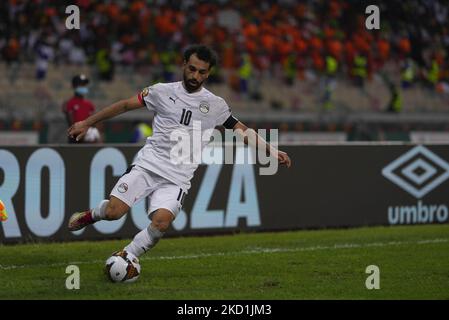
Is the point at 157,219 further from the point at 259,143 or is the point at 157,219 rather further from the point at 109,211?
the point at 259,143

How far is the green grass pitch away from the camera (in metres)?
7.71

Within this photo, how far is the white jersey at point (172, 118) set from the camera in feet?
27.2

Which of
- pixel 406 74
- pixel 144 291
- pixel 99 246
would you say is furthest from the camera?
pixel 406 74

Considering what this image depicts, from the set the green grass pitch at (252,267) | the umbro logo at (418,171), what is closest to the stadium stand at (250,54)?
the umbro logo at (418,171)

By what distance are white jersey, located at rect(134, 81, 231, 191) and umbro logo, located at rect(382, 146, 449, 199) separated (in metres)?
6.35

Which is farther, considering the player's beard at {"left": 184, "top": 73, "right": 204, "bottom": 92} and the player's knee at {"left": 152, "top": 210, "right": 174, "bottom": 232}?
the player's beard at {"left": 184, "top": 73, "right": 204, "bottom": 92}

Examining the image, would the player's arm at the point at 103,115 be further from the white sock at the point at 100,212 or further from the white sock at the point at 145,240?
the white sock at the point at 145,240

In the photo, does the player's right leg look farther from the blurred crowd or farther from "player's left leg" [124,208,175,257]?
the blurred crowd

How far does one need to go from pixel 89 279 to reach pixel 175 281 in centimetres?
79

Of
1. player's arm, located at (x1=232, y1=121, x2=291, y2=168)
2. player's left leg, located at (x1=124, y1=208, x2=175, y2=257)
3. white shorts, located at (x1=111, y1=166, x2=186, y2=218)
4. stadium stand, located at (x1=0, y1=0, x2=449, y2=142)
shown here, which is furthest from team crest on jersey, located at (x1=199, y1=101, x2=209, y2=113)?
stadium stand, located at (x1=0, y1=0, x2=449, y2=142)

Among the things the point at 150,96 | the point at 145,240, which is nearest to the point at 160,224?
the point at 145,240

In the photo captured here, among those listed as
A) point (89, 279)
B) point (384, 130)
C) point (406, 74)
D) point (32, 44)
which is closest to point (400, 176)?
point (89, 279)
